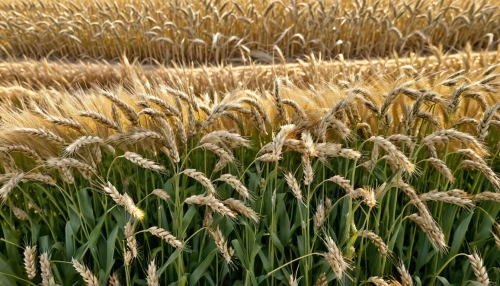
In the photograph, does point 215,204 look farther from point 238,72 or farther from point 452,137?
point 238,72

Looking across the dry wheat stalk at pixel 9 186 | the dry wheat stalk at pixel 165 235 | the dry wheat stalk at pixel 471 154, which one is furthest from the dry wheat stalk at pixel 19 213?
the dry wheat stalk at pixel 471 154

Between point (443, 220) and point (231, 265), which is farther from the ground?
point (443, 220)

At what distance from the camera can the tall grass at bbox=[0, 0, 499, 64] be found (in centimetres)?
428

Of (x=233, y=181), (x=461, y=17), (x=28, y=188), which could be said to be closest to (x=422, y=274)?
(x=233, y=181)

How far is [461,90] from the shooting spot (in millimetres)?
1569

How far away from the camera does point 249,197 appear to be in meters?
1.59

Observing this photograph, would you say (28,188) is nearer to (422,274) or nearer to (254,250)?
(254,250)

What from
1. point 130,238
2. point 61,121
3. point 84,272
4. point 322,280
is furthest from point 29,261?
point 322,280

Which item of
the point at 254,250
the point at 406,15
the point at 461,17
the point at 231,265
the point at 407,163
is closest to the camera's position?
the point at 407,163

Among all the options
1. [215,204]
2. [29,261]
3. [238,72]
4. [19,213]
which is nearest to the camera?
[215,204]

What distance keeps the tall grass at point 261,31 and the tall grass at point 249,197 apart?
7.96ft

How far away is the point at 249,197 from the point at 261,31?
3.12 meters

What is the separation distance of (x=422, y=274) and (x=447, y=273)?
92 mm

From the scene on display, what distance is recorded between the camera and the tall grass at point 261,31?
4.28m
